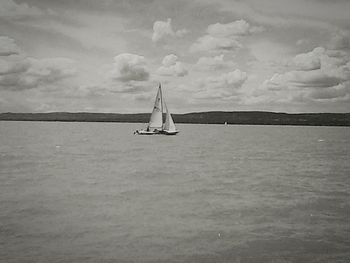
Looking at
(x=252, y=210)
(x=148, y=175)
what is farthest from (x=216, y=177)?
(x=252, y=210)

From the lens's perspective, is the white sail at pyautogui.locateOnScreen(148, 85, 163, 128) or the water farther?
the white sail at pyautogui.locateOnScreen(148, 85, 163, 128)

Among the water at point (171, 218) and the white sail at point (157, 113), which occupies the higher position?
the white sail at point (157, 113)

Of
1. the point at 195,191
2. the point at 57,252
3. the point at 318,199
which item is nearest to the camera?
the point at 57,252

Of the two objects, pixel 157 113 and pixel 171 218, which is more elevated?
pixel 157 113

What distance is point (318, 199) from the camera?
17.8m

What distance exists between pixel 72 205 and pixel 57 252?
5.52 meters

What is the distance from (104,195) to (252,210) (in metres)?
6.70

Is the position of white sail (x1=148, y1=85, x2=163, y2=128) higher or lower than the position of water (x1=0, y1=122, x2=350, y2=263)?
higher

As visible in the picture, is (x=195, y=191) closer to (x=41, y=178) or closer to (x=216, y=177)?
(x=216, y=177)

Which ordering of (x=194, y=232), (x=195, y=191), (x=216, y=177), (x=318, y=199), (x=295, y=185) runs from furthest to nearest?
1. (x=216, y=177)
2. (x=295, y=185)
3. (x=195, y=191)
4. (x=318, y=199)
5. (x=194, y=232)

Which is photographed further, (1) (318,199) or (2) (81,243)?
(1) (318,199)

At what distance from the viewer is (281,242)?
11.4m

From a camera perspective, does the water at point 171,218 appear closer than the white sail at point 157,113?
Yes

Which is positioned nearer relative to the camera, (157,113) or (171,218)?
(171,218)
